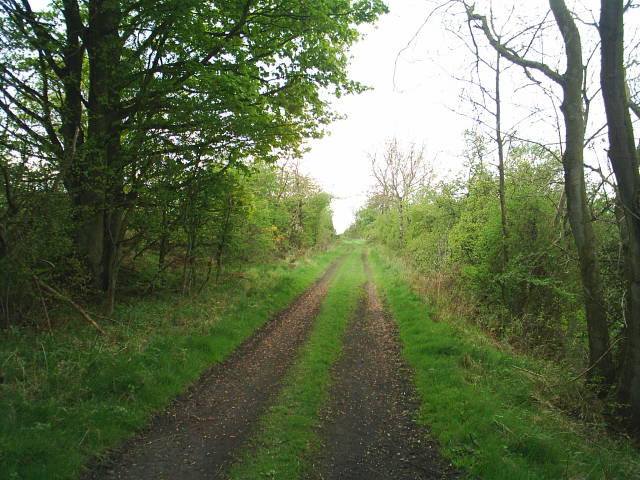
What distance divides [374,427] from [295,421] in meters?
1.22

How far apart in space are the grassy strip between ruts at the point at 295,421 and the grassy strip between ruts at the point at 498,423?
1824 millimetres

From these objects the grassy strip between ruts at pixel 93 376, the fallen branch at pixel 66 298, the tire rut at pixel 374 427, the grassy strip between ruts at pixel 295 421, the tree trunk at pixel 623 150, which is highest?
the tree trunk at pixel 623 150

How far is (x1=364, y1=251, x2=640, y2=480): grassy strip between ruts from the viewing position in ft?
13.8

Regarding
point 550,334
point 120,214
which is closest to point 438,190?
point 550,334

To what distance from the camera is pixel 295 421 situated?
5.35 m

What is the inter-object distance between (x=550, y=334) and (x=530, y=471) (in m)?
7.85

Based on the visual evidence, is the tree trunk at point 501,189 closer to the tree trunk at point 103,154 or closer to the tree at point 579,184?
the tree at point 579,184

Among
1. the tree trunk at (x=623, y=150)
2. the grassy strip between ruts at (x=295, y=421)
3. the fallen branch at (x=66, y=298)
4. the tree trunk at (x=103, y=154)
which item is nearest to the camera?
the grassy strip between ruts at (x=295, y=421)

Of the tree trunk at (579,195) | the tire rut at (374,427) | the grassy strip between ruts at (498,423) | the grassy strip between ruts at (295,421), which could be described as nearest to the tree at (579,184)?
the tree trunk at (579,195)

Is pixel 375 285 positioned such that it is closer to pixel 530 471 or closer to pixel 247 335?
pixel 247 335

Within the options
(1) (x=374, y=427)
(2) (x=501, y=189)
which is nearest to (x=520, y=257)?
(2) (x=501, y=189)

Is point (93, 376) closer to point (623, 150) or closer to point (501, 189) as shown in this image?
point (623, 150)

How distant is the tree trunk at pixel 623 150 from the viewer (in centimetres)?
513

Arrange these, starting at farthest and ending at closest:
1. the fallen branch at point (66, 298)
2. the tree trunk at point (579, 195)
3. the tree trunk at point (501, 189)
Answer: the tree trunk at point (501, 189) < the fallen branch at point (66, 298) < the tree trunk at point (579, 195)
